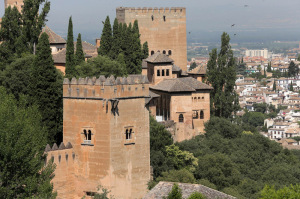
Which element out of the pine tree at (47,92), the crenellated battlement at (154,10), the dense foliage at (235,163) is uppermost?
the crenellated battlement at (154,10)

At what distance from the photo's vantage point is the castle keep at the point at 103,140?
30.8 metres

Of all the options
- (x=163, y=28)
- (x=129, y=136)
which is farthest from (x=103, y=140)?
(x=163, y=28)

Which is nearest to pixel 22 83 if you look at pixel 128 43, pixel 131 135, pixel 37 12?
pixel 37 12

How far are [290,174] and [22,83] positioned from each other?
15709mm

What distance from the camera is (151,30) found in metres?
59.3

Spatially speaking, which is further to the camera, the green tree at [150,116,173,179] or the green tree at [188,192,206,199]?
the green tree at [150,116,173,179]

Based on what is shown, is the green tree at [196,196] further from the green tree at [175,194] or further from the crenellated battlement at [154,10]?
the crenellated battlement at [154,10]

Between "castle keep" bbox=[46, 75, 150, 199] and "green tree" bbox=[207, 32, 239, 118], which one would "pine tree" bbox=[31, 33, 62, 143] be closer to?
"castle keep" bbox=[46, 75, 150, 199]

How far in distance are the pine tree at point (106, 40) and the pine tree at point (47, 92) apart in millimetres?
13751

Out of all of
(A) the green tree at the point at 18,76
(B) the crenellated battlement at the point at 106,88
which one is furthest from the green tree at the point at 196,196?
(A) the green tree at the point at 18,76

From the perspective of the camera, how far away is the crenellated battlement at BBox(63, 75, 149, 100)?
1212 inches

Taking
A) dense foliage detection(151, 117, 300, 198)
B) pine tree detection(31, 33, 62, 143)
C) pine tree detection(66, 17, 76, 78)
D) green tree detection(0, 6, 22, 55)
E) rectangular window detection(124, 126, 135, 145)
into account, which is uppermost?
green tree detection(0, 6, 22, 55)

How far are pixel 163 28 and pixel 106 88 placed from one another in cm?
2950

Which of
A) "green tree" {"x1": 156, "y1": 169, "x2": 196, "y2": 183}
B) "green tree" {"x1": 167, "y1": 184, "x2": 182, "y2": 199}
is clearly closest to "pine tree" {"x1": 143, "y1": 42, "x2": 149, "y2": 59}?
"green tree" {"x1": 156, "y1": 169, "x2": 196, "y2": 183}
